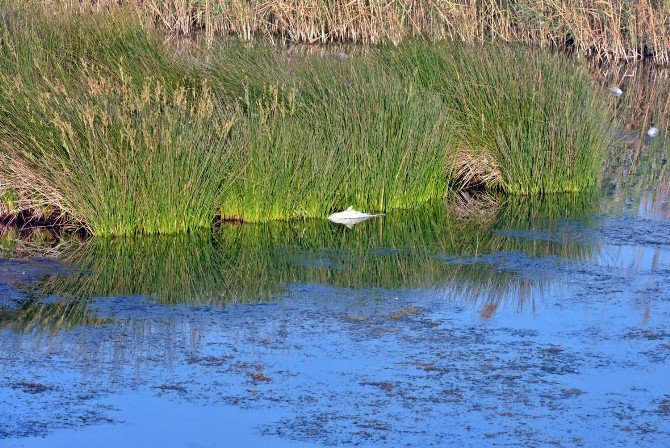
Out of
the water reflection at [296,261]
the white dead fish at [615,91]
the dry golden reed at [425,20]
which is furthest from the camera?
the dry golden reed at [425,20]

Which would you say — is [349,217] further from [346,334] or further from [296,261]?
[346,334]

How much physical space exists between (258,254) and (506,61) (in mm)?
2963

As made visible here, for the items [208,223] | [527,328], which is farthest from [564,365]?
[208,223]

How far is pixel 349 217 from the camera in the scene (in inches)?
299

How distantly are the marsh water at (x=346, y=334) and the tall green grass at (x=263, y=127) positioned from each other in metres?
0.27

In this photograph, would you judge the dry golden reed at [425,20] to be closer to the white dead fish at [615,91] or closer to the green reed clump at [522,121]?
the white dead fish at [615,91]

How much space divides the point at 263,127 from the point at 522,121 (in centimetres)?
204

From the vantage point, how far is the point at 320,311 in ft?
17.7

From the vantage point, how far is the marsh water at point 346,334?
13.3ft

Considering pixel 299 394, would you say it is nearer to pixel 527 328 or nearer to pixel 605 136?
pixel 527 328

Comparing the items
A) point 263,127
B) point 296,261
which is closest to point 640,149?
point 263,127

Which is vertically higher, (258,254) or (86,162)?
(86,162)

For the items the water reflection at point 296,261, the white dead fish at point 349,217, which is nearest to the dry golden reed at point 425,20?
the white dead fish at point 349,217

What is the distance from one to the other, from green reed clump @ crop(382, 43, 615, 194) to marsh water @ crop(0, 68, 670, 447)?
710mm
